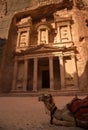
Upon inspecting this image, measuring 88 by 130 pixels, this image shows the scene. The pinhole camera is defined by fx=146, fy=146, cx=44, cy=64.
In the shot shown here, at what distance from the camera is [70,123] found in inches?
101

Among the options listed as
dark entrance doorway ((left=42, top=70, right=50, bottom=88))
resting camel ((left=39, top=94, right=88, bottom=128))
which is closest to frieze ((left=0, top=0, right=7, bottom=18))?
dark entrance doorway ((left=42, top=70, right=50, bottom=88))

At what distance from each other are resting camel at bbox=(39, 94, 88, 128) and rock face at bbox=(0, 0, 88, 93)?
12.0 metres

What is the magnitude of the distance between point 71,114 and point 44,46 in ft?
49.6

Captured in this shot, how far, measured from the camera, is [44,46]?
17.4 meters

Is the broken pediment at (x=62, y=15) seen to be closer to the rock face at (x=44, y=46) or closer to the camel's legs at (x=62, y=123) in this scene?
the rock face at (x=44, y=46)

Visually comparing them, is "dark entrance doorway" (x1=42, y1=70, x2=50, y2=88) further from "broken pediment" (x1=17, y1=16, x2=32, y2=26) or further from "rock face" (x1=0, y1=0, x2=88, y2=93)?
"broken pediment" (x1=17, y1=16, x2=32, y2=26)

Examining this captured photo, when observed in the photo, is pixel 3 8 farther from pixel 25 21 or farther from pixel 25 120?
pixel 25 120

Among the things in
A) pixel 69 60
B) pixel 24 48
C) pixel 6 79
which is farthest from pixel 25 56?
pixel 69 60

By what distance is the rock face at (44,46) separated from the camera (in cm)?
1631

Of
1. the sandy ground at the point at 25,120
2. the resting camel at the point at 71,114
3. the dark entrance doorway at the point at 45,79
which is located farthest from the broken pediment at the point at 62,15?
the resting camel at the point at 71,114

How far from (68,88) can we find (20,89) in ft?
17.9

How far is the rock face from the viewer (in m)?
16.3

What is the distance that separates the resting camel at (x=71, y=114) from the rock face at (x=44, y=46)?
12.0m

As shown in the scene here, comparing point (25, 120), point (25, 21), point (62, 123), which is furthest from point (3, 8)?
point (62, 123)
